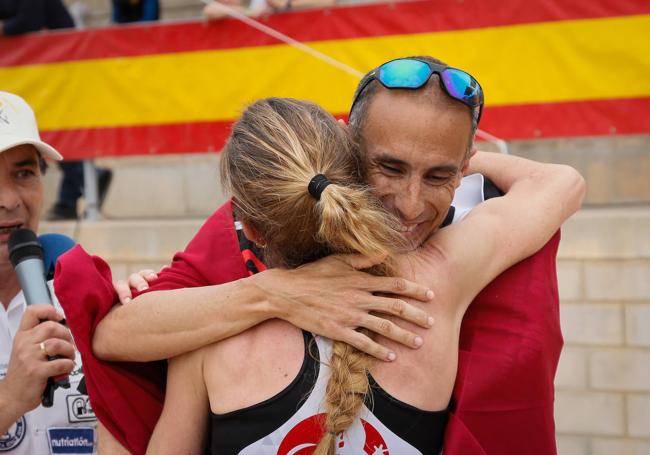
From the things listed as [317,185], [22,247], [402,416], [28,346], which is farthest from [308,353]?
[22,247]

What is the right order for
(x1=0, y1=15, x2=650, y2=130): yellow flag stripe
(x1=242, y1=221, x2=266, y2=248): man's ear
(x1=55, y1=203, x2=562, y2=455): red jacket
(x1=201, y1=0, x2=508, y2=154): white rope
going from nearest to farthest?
(x1=242, y1=221, x2=266, y2=248): man's ear → (x1=55, y1=203, x2=562, y2=455): red jacket → (x1=0, y1=15, x2=650, y2=130): yellow flag stripe → (x1=201, y1=0, x2=508, y2=154): white rope

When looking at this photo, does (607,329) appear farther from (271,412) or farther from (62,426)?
(271,412)

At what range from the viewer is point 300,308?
163cm

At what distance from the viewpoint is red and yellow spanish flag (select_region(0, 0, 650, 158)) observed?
4273 mm

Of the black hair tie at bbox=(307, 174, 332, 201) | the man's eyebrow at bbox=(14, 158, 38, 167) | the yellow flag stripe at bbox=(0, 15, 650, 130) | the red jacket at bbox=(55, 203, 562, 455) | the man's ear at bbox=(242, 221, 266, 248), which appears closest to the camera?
the black hair tie at bbox=(307, 174, 332, 201)

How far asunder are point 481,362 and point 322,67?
3.15 meters

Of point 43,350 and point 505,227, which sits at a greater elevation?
point 505,227

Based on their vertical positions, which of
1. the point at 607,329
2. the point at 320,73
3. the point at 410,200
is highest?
the point at 410,200

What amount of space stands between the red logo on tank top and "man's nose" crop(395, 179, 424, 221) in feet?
1.38

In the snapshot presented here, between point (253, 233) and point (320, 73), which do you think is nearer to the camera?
point (253, 233)

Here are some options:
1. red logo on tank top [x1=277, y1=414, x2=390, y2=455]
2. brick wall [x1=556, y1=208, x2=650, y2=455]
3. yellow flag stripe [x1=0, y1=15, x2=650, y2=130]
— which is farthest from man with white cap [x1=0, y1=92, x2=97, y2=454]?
brick wall [x1=556, y1=208, x2=650, y2=455]

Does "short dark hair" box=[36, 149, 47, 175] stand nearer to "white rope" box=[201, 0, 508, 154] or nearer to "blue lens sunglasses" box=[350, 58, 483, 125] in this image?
"blue lens sunglasses" box=[350, 58, 483, 125]

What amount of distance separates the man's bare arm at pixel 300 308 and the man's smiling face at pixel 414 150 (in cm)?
14

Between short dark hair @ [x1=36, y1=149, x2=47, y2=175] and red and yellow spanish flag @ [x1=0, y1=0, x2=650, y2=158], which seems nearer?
short dark hair @ [x1=36, y1=149, x2=47, y2=175]
